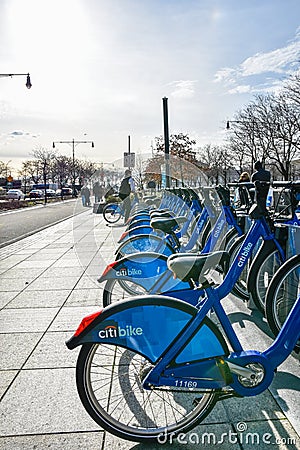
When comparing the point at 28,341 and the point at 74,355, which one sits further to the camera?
the point at 28,341

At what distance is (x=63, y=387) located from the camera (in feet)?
9.45

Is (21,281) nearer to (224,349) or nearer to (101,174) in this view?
(224,349)

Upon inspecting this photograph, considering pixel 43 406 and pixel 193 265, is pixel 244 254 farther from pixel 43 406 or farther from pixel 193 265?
pixel 43 406

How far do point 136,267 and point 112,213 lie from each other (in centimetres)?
1027

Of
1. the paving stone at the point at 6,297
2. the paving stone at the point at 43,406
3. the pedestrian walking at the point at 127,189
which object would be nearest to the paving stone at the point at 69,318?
the paving stone at the point at 6,297

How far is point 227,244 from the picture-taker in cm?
468

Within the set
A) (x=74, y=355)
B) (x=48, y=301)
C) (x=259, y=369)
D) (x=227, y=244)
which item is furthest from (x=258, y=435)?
(x=48, y=301)

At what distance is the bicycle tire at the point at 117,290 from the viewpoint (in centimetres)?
382

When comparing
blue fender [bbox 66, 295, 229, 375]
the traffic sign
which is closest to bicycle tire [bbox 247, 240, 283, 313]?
blue fender [bbox 66, 295, 229, 375]

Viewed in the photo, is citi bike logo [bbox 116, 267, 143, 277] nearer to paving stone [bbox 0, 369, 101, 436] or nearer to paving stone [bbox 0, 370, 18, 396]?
paving stone [bbox 0, 369, 101, 436]

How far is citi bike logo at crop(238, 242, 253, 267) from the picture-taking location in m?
2.86

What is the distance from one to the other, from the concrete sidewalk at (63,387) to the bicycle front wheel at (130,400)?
91 millimetres

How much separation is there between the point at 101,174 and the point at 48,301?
26.1 feet

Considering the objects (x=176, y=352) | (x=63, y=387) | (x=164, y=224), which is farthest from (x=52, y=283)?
(x=176, y=352)
